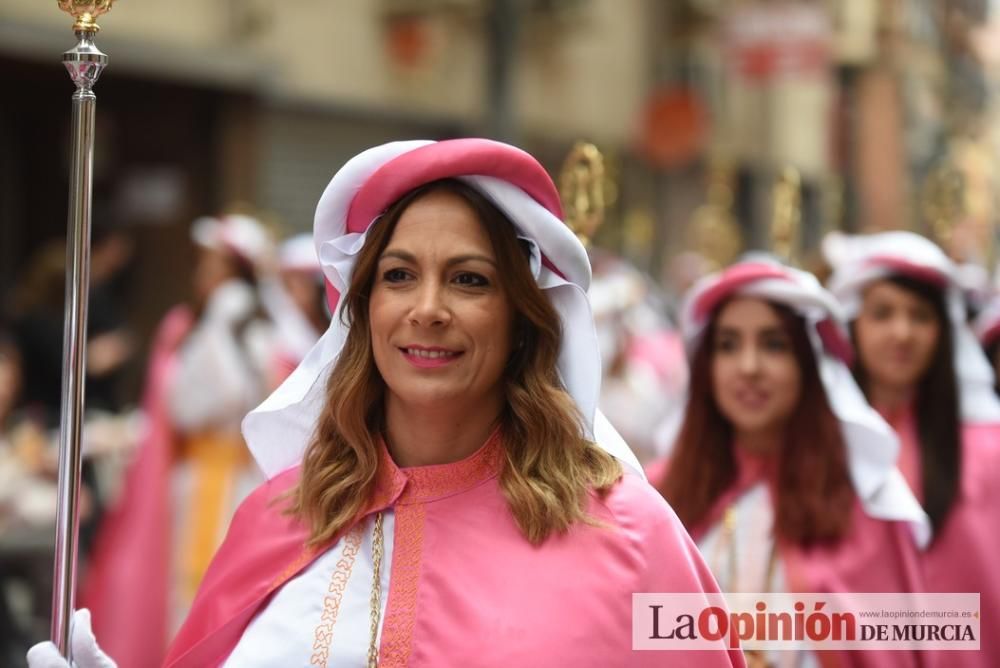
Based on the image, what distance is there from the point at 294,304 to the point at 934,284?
11.0ft

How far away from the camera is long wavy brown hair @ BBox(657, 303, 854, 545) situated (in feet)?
14.1

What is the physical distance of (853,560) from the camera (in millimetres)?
4285

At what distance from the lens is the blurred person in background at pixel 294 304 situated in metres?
7.29

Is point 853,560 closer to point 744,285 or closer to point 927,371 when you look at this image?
point 744,285

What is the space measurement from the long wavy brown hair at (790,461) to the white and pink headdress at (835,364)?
0.10 ft

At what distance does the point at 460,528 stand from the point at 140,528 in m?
4.53

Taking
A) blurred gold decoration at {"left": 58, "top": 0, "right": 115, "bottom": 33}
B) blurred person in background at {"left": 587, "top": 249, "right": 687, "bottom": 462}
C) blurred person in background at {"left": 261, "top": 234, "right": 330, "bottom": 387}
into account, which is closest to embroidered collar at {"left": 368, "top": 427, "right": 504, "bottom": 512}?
blurred gold decoration at {"left": 58, "top": 0, "right": 115, "bottom": 33}

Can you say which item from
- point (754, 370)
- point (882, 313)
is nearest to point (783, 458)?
point (754, 370)

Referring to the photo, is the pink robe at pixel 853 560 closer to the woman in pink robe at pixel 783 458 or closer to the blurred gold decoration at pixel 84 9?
the woman in pink robe at pixel 783 458

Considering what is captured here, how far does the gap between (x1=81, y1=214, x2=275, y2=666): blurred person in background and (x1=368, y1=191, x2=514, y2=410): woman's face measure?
425 centimetres

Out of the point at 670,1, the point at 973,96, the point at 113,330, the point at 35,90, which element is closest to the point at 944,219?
the point at 113,330

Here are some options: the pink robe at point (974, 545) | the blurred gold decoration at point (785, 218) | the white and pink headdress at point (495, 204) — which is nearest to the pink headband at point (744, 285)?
the pink robe at point (974, 545)

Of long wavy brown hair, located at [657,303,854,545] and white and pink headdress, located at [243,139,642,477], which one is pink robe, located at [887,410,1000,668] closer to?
long wavy brown hair, located at [657,303,854,545]

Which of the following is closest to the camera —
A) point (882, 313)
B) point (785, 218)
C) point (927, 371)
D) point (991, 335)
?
point (927, 371)
